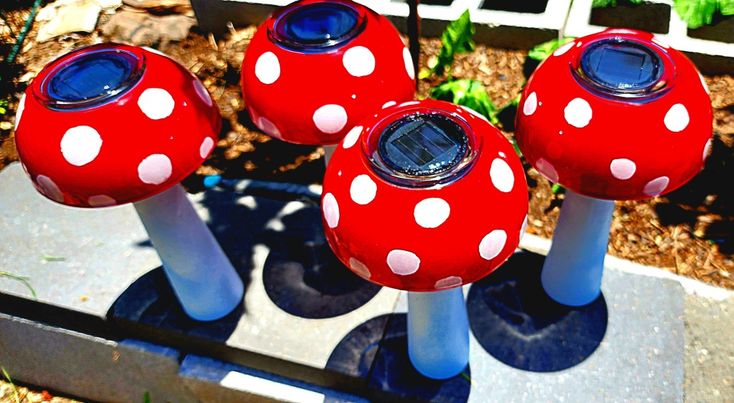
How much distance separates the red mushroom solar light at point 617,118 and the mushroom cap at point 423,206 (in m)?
0.21

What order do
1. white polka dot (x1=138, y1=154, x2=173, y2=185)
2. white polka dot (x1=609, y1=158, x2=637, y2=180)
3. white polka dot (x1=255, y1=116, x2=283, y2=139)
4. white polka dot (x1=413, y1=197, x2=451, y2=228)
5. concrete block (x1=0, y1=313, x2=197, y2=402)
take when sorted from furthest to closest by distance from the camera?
concrete block (x1=0, y1=313, x2=197, y2=402) < white polka dot (x1=255, y1=116, x2=283, y2=139) < white polka dot (x1=138, y1=154, x2=173, y2=185) < white polka dot (x1=609, y1=158, x2=637, y2=180) < white polka dot (x1=413, y1=197, x2=451, y2=228)

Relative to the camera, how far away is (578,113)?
1.93 metres

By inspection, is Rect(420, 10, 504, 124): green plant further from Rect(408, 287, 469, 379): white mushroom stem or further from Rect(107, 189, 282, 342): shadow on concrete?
Rect(408, 287, 469, 379): white mushroom stem

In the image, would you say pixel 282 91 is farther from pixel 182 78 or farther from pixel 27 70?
pixel 27 70

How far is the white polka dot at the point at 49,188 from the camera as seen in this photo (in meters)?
2.04

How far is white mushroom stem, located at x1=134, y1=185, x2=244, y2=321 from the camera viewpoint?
2.42m

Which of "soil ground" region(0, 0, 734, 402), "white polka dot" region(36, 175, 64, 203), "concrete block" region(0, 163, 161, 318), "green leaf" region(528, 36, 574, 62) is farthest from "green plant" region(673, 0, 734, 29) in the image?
"white polka dot" region(36, 175, 64, 203)

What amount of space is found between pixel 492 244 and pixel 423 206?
0.23m

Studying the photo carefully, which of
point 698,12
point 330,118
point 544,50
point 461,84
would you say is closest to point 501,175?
point 330,118

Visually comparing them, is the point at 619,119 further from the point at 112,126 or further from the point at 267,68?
the point at 112,126

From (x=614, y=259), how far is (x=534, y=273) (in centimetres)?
39

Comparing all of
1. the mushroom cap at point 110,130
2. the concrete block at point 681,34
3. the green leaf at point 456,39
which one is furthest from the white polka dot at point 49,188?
the concrete block at point 681,34

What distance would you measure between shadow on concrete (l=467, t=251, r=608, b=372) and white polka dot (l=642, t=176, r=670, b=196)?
33.2 inches

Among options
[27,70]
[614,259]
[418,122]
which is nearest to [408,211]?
[418,122]
